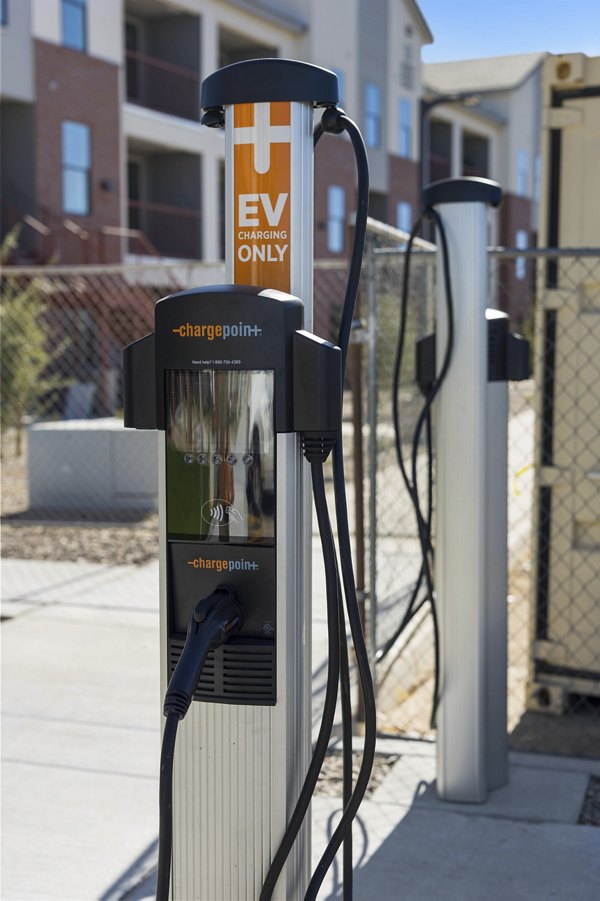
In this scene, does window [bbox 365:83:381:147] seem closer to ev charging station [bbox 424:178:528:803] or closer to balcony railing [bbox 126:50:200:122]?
balcony railing [bbox 126:50:200:122]

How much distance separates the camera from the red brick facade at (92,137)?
65.4 ft

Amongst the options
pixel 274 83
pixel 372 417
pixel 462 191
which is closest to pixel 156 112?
pixel 372 417

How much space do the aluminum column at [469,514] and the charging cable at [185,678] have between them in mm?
1731

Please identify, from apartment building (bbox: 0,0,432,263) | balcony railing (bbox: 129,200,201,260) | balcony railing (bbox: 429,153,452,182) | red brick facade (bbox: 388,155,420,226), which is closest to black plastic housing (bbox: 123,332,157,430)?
apartment building (bbox: 0,0,432,263)

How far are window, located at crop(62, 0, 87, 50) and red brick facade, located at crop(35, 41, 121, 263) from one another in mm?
195

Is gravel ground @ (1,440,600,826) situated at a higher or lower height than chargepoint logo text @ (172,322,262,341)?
lower

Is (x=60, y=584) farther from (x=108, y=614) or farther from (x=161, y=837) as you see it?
(x=161, y=837)

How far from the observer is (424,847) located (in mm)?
3398

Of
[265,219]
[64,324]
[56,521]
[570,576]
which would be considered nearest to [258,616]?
[265,219]

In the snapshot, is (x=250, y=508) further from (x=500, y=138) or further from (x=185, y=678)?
(x=500, y=138)

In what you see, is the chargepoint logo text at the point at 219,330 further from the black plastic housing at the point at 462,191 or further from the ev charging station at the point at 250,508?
the black plastic housing at the point at 462,191

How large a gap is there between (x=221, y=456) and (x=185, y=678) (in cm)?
41

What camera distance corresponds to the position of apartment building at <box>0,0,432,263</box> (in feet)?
65.4

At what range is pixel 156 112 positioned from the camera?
23234mm
